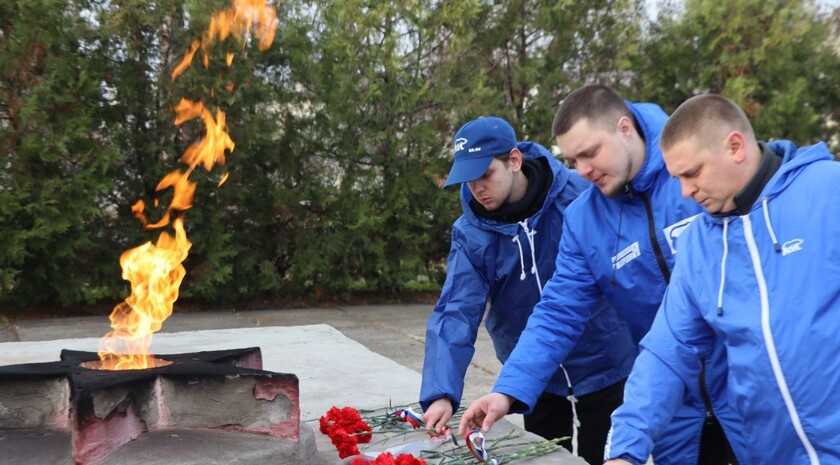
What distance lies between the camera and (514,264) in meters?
3.13

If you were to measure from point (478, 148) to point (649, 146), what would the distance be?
650mm

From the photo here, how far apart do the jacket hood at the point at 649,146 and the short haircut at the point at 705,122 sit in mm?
451

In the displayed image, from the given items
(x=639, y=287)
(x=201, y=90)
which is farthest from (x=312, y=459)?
(x=201, y=90)

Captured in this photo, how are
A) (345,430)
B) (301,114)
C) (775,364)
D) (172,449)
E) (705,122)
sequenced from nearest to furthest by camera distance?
(775,364) → (705,122) → (172,449) → (345,430) → (301,114)

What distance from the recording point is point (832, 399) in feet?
6.16

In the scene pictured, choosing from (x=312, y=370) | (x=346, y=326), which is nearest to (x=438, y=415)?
(x=312, y=370)

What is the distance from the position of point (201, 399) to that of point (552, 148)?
818cm

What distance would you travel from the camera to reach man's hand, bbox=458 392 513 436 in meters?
2.53

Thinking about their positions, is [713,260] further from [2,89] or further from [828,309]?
[2,89]

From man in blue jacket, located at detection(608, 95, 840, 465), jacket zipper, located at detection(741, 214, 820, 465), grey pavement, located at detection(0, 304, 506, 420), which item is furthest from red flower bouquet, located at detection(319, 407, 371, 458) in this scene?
grey pavement, located at detection(0, 304, 506, 420)

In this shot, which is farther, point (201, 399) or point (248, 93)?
point (248, 93)

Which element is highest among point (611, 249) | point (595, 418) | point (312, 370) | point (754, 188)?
point (754, 188)

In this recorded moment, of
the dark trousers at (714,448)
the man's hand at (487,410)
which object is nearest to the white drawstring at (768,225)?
the dark trousers at (714,448)

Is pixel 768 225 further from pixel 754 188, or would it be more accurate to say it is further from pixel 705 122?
pixel 705 122
